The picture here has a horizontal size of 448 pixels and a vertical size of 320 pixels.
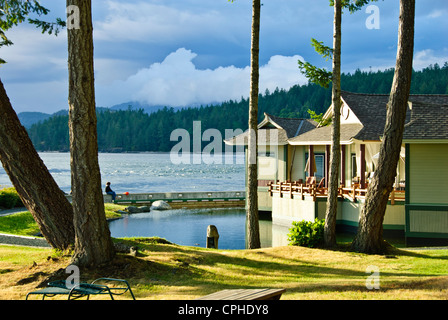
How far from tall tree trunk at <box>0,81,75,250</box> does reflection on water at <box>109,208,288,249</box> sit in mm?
8005

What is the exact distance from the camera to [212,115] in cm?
16100

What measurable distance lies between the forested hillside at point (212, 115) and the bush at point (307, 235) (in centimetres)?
11872

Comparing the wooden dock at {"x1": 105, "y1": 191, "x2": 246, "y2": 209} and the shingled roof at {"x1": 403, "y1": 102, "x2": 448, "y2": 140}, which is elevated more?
the shingled roof at {"x1": 403, "y1": 102, "x2": 448, "y2": 140}

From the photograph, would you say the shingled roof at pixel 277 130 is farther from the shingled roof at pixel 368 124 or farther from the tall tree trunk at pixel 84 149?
the tall tree trunk at pixel 84 149

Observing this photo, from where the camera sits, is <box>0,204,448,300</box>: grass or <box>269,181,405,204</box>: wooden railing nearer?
<box>0,204,448,300</box>: grass

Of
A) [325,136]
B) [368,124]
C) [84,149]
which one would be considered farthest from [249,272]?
[325,136]

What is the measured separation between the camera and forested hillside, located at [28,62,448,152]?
13675 cm

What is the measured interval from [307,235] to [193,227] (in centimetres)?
989

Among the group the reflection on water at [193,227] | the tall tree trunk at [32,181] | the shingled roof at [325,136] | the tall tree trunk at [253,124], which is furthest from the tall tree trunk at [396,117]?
the shingled roof at [325,136]

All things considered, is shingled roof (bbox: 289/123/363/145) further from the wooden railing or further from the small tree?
the small tree

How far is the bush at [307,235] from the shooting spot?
47.2ft

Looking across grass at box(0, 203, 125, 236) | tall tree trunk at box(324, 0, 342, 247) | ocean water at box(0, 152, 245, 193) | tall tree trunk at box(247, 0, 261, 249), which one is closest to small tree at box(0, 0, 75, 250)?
tall tree trunk at box(247, 0, 261, 249)

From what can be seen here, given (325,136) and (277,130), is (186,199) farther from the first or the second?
(325,136)

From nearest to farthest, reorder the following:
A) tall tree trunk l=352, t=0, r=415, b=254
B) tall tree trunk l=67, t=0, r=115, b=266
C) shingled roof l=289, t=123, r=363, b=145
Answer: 1. tall tree trunk l=67, t=0, r=115, b=266
2. tall tree trunk l=352, t=0, r=415, b=254
3. shingled roof l=289, t=123, r=363, b=145
